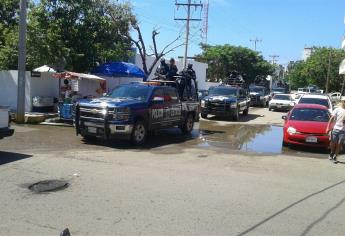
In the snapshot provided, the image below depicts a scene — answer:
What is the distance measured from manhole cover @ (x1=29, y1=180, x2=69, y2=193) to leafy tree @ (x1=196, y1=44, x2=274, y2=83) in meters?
59.5

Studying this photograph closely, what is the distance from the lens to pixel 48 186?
8281mm

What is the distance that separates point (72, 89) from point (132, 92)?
628cm

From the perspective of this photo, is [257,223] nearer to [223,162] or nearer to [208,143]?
[223,162]

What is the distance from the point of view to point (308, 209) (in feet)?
24.2

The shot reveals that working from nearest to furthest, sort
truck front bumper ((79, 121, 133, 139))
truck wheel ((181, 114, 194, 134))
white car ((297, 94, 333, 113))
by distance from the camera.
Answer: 1. truck front bumper ((79, 121, 133, 139))
2. truck wheel ((181, 114, 194, 134))
3. white car ((297, 94, 333, 113))

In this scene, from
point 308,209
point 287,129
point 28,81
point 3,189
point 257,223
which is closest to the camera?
point 257,223

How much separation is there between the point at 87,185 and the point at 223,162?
4.13 m

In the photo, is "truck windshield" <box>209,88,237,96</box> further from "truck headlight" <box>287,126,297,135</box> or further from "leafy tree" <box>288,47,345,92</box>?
"leafy tree" <box>288,47,345,92</box>

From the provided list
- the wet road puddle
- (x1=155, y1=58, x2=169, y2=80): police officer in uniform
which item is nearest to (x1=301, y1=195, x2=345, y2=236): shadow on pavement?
the wet road puddle

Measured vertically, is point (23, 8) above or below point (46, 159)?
above

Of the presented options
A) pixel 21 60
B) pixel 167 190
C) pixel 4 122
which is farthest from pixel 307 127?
pixel 21 60

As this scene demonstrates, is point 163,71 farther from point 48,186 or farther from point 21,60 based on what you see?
point 48,186

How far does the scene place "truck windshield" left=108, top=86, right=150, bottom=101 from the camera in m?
14.8

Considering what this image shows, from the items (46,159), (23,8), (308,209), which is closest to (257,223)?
(308,209)
